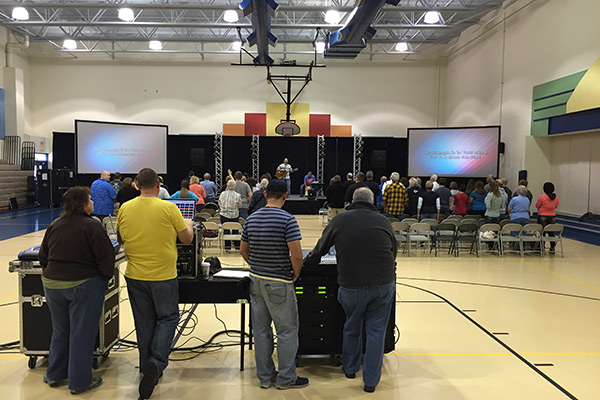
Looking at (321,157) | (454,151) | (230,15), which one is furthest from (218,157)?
(454,151)

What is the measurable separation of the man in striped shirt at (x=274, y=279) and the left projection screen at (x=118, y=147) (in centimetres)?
1316

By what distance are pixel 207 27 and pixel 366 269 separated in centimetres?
1338

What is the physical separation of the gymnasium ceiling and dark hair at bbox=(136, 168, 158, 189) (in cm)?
1078

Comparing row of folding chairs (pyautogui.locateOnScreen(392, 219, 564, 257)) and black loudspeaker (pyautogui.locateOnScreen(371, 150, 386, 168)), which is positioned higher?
black loudspeaker (pyautogui.locateOnScreen(371, 150, 386, 168))

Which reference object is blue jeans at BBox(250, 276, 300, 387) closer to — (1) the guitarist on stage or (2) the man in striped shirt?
(2) the man in striped shirt

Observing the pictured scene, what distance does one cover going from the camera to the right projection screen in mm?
14250

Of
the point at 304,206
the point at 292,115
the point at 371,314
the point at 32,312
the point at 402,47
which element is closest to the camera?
the point at 371,314

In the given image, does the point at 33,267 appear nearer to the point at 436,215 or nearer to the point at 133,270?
the point at 133,270

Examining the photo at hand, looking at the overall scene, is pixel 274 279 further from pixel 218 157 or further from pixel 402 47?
pixel 402 47

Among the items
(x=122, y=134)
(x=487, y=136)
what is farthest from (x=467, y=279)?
(x=122, y=134)

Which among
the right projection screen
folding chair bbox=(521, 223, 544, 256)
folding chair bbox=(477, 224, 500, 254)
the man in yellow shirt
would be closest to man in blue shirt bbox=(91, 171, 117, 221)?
the man in yellow shirt

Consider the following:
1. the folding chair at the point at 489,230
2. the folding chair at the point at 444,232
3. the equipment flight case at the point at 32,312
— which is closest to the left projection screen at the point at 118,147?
the folding chair at the point at 444,232

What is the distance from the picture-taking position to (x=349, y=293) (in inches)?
122

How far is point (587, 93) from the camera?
401 inches
